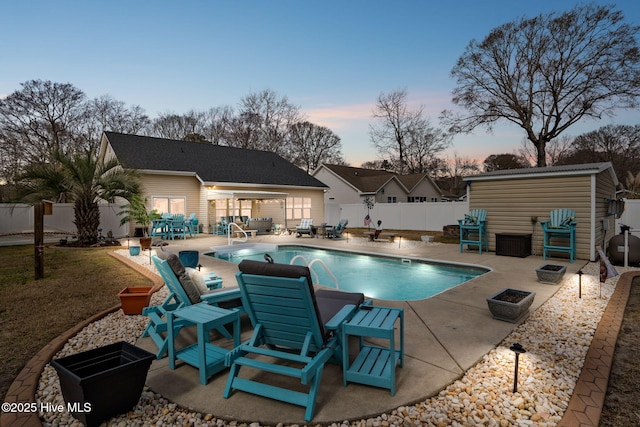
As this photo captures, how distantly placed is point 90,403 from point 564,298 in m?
6.20

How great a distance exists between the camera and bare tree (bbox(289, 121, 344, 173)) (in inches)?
1310

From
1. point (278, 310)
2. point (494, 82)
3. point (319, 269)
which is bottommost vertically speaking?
point (319, 269)

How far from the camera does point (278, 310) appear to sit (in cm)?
244

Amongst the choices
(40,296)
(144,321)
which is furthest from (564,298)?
(40,296)

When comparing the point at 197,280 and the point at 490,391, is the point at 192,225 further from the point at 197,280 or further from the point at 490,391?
the point at 490,391

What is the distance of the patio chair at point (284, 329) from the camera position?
2.25m

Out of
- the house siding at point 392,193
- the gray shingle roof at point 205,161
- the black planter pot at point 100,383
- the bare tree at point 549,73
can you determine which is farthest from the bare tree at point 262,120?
the black planter pot at point 100,383

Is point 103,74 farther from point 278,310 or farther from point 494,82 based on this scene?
point 494,82

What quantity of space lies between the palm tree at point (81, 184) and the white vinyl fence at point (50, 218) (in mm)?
2660

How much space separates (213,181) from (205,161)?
2693 millimetres

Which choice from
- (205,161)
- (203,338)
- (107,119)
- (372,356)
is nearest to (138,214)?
(205,161)

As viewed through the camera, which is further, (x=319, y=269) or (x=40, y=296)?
(x=319, y=269)

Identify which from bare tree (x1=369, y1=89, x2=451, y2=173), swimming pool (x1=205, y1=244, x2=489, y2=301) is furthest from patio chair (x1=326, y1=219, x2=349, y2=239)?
bare tree (x1=369, y1=89, x2=451, y2=173)

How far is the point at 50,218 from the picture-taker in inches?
577
